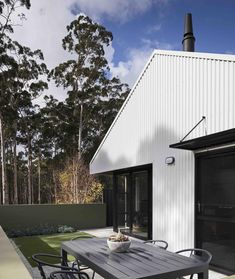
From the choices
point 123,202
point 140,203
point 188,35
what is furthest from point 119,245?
point 123,202

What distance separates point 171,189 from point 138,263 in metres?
3.97

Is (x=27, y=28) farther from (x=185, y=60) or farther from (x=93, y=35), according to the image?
(x=185, y=60)

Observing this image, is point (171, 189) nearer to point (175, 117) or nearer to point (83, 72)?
point (175, 117)

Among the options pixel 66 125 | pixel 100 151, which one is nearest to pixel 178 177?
pixel 100 151

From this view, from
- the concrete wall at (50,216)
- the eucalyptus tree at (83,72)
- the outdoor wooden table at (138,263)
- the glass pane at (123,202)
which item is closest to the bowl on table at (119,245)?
the outdoor wooden table at (138,263)

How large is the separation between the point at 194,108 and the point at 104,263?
4074mm

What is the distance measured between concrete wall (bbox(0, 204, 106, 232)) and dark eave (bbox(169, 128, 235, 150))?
746 centimetres

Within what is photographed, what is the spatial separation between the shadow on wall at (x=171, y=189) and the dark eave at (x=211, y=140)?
0.55m

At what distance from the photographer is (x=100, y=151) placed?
11797 millimetres

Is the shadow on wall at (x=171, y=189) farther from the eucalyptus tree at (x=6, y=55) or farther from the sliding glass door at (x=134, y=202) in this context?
the eucalyptus tree at (x=6, y=55)

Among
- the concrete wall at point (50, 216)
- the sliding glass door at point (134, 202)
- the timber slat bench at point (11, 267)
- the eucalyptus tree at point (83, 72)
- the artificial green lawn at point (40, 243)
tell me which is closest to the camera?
the timber slat bench at point (11, 267)

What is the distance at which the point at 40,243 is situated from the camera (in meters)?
9.30

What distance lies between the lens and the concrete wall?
1162 centimetres

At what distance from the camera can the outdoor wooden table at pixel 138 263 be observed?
3.00 m
